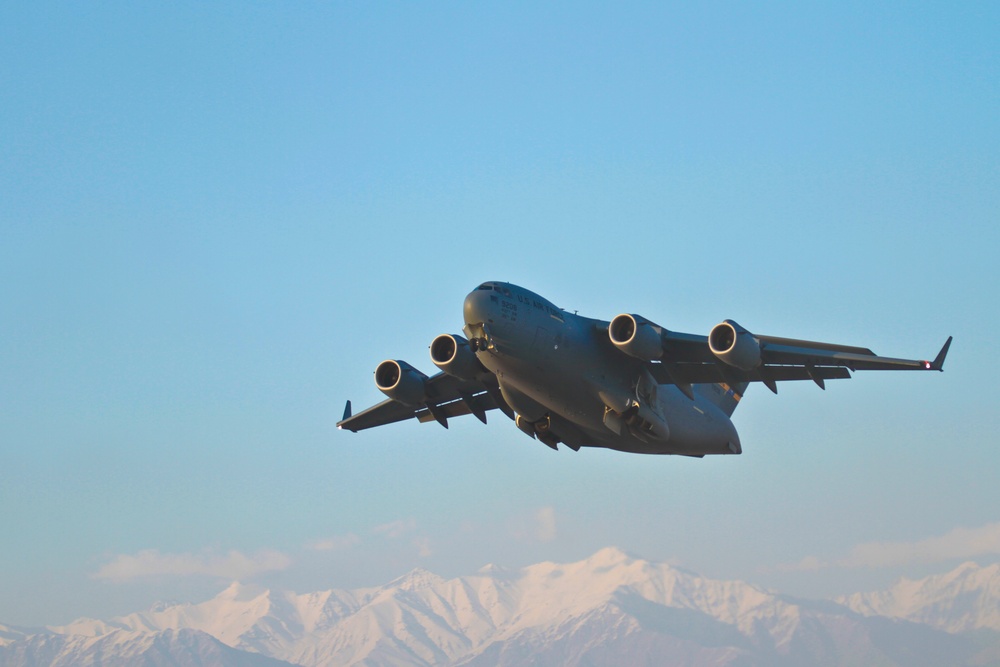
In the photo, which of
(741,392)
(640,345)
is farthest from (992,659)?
(640,345)

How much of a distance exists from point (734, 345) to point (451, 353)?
7.24 meters

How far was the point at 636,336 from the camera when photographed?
27578mm

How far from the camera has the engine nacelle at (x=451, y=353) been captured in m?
29.4

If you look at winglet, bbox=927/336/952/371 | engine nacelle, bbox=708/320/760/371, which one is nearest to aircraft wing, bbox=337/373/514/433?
engine nacelle, bbox=708/320/760/371

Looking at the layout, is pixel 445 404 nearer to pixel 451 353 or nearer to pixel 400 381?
pixel 400 381

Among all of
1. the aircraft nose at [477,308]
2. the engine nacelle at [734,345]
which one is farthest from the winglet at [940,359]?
the aircraft nose at [477,308]

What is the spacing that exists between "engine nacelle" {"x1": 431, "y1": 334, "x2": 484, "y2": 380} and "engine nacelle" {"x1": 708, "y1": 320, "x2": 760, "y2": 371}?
625 centimetres

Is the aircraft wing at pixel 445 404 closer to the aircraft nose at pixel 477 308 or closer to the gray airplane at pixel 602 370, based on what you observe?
the gray airplane at pixel 602 370

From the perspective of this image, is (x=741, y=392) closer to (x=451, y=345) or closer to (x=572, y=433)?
(x=572, y=433)

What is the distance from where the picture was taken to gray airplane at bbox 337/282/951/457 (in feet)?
89.2

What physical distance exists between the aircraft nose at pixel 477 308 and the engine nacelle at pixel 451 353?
8.62 ft

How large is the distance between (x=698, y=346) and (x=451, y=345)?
6302mm

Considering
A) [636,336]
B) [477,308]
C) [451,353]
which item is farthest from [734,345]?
[451,353]

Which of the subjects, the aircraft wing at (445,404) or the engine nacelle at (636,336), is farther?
the aircraft wing at (445,404)
